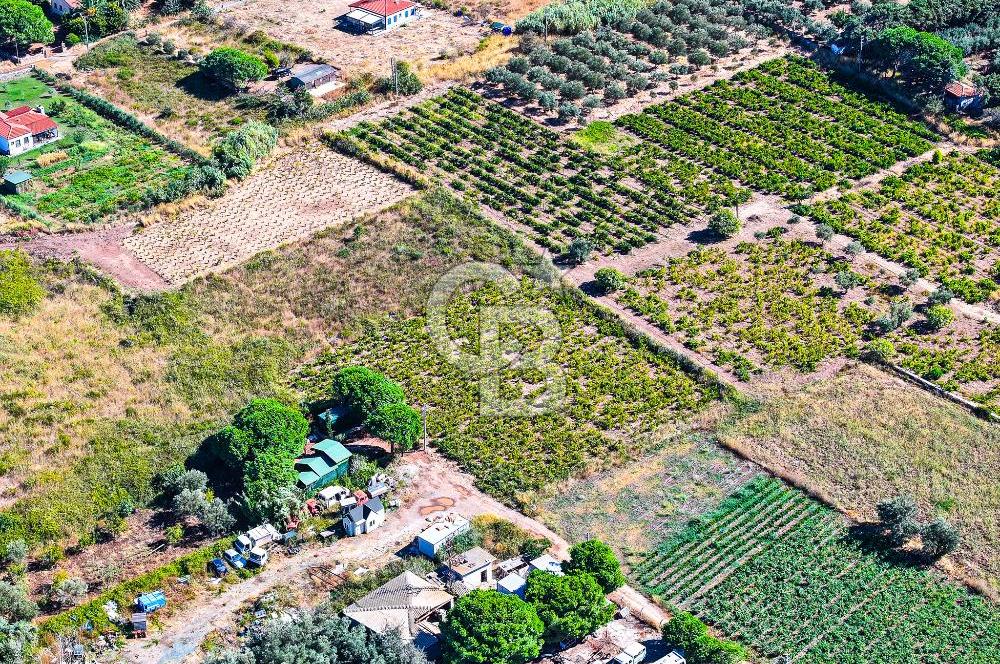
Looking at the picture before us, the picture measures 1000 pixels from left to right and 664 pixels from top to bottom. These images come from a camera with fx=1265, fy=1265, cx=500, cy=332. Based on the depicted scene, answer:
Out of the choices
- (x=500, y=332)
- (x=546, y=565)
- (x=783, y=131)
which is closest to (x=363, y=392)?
(x=500, y=332)

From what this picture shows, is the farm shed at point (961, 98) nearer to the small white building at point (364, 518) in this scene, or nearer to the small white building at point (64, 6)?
the small white building at point (364, 518)

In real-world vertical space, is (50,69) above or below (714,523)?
above

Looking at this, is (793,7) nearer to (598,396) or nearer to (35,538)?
(598,396)

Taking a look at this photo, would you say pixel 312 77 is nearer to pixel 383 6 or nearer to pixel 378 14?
pixel 378 14

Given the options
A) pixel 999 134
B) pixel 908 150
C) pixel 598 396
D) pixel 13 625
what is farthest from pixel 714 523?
pixel 999 134

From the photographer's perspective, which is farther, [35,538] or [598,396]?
[598,396]

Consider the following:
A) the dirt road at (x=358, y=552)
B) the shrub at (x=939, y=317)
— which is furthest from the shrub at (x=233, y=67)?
the shrub at (x=939, y=317)
